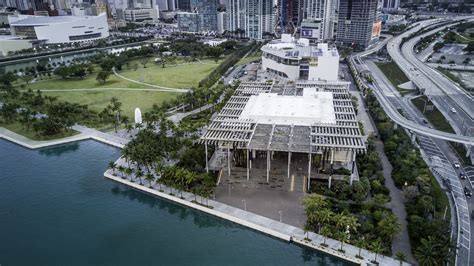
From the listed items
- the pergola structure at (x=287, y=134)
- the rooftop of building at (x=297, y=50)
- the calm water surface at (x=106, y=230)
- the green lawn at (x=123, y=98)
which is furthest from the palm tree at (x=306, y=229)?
the rooftop of building at (x=297, y=50)

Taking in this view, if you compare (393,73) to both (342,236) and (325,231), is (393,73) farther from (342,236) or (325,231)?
(342,236)

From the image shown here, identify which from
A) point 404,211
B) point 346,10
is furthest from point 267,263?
point 346,10

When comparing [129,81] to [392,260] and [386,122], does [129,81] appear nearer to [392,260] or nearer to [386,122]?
[386,122]

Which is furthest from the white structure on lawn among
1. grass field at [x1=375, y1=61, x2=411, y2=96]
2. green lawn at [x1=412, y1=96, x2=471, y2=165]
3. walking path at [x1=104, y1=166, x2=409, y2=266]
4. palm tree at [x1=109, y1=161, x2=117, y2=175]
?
grass field at [x1=375, y1=61, x2=411, y2=96]

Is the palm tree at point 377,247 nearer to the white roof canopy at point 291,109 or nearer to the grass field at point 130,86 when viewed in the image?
the white roof canopy at point 291,109

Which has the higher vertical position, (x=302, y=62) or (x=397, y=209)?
(x=302, y=62)

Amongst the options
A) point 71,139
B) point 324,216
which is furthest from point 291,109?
point 71,139

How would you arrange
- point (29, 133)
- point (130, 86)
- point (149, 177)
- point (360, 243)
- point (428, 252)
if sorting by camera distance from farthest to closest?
point (130, 86) → point (29, 133) → point (149, 177) → point (360, 243) → point (428, 252)
